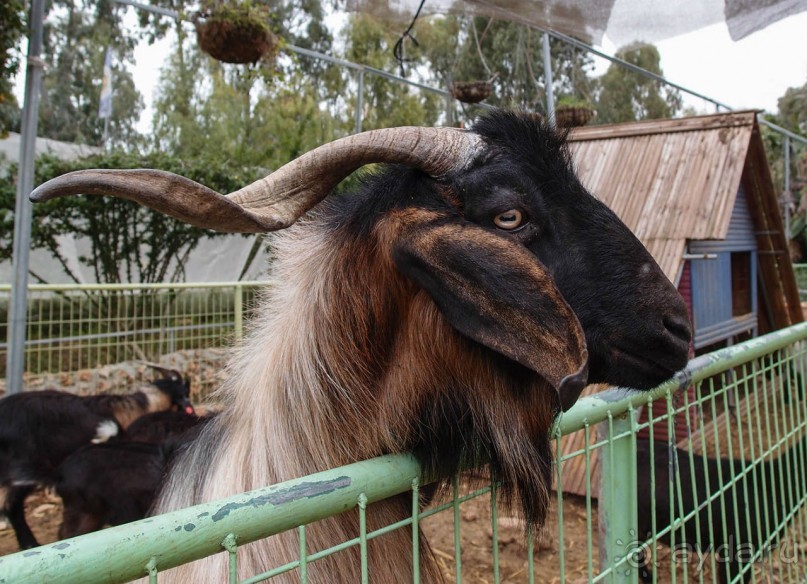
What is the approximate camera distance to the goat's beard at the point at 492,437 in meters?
1.75

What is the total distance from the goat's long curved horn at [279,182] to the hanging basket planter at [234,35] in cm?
432

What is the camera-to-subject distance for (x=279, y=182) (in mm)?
1672

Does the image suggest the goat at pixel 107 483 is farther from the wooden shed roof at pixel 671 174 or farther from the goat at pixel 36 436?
the wooden shed roof at pixel 671 174

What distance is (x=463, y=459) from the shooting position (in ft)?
5.95

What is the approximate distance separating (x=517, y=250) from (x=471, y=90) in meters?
5.81

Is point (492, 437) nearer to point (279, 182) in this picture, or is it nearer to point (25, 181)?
point (279, 182)

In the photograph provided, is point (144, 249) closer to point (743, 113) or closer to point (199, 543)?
point (743, 113)

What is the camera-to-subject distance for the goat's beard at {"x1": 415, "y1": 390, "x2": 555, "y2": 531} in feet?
5.74

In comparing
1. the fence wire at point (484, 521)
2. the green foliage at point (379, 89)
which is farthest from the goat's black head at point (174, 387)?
the green foliage at point (379, 89)

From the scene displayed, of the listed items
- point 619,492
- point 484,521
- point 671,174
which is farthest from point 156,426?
point 671,174

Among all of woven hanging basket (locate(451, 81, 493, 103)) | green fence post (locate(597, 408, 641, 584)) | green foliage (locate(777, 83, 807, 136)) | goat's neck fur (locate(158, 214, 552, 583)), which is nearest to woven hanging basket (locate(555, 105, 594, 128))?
woven hanging basket (locate(451, 81, 493, 103))

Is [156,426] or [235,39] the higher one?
[235,39]

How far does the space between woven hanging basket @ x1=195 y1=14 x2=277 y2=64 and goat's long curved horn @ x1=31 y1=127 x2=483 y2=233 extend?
433 centimetres

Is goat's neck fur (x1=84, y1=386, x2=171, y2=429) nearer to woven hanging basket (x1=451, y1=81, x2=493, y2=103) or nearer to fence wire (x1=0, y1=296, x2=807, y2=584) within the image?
fence wire (x1=0, y1=296, x2=807, y2=584)
